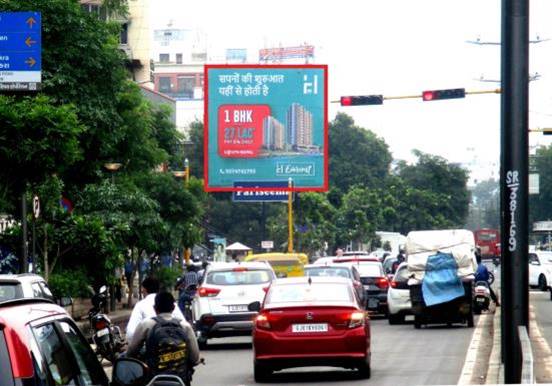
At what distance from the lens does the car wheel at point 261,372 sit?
2028 cm

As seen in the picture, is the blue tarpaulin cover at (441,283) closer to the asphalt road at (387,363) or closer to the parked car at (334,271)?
the asphalt road at (387,363)

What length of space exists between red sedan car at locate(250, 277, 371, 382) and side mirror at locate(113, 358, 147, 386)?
11846 millimetres

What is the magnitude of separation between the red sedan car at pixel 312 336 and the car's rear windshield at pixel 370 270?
19.5m

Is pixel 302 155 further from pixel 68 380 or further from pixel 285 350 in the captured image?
pixel 68 380

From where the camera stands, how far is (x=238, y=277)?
29.0 metres

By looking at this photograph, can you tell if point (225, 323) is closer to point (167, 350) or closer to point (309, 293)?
point (309, 293)

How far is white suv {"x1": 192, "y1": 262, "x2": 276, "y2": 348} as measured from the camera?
92.5 feet

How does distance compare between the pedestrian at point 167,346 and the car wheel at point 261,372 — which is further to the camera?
the car wheel at point 261,372

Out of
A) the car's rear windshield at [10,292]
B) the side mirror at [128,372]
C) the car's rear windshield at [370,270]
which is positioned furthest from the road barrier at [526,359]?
the car's rear windshield at [370,270]

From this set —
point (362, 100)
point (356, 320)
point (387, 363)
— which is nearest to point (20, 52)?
point (387, 363)

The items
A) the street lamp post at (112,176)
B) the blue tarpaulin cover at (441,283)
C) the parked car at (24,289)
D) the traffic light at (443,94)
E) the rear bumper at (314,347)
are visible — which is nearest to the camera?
the parked car at (24,289)

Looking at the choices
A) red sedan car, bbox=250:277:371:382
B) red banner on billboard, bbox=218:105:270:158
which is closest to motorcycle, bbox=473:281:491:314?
red banner on billboard, bbox=218:105:270:158

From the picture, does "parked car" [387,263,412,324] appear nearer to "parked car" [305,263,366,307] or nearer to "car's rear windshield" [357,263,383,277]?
"parked car" [305,263,366,307]

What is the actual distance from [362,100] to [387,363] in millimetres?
A: 17203
